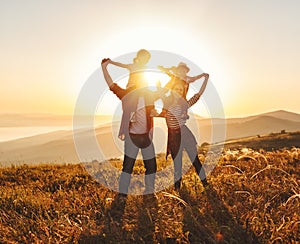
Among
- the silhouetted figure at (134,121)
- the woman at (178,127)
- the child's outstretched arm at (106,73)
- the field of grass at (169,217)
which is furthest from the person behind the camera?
the woman at (178,127)

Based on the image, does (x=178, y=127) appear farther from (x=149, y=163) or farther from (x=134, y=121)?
(x=134, y=121)

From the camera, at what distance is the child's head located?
25.6 feet

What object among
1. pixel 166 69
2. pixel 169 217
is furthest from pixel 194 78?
pixel 169 217

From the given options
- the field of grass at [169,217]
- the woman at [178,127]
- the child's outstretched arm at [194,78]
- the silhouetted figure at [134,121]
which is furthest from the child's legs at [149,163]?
the child's outstretched arm at [194,78]

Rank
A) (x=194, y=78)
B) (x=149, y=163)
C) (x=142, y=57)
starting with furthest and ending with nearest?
(x=194, y=78) → (x=149, y=163) → (x=142, y=57)

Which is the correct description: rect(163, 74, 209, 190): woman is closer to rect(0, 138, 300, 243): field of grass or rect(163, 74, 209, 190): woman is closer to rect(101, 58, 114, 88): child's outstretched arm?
rect(0, 138, 300, 243): field of grass

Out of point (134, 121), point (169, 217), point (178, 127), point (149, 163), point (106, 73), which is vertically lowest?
point (169, 217)

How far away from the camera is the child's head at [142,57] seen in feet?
25.6

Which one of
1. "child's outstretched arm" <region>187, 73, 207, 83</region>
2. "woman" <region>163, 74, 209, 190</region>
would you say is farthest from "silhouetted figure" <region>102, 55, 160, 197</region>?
"child's outstretched arm" <region>187, 73, 207, 83</region>

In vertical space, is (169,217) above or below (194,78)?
below

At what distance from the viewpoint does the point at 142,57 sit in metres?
7.80

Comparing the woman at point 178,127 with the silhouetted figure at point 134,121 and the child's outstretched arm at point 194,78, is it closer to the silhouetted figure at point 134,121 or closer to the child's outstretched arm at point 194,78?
the child's outstretched arm at point 194,78

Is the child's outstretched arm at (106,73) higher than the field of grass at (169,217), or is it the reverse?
the child's outstretched arm at (106,73)

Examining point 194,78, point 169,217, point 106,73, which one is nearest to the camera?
point 169,217
